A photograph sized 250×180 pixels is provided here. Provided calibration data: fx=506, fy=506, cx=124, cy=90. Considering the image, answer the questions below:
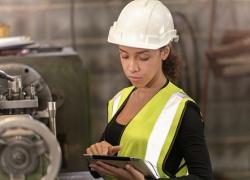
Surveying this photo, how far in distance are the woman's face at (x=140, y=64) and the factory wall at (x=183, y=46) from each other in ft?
3.83

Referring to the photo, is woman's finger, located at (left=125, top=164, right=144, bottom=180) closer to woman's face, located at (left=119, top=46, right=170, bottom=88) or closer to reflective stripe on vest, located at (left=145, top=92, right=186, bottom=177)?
reflective stripe on vest, located at (left=145, top=92, right=186, bottom=177)

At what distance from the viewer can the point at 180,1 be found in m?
2.31

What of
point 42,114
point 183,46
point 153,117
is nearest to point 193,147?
point 153,117

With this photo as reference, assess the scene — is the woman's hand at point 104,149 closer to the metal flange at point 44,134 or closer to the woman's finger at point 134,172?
the woman's finger at point 134,172

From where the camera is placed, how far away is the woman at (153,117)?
108 centimetres

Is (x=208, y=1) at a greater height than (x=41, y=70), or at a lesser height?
greater

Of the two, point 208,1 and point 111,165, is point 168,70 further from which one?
point 208,1

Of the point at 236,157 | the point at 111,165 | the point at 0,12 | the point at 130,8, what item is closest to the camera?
the point at 111,165

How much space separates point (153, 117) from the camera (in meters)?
1.15

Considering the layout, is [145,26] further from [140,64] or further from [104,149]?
[104,149]

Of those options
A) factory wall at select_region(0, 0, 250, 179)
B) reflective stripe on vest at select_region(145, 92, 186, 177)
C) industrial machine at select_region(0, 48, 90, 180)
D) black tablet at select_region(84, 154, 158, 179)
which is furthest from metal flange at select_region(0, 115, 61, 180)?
factory wall at select_region(0, 0, 250, 179)

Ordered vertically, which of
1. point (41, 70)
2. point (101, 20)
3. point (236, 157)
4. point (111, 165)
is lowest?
point (236, 157)

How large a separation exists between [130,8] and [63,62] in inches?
21.6

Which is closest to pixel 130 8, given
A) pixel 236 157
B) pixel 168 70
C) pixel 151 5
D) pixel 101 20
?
pixel 151 5
